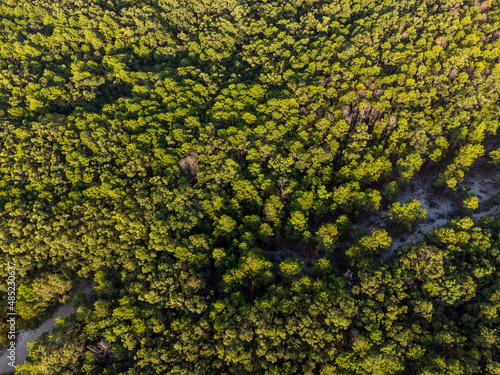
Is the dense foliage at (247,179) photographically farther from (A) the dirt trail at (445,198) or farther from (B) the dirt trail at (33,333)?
(B) the dirt trail at (33,333)

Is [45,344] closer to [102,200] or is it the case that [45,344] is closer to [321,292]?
[102,200]

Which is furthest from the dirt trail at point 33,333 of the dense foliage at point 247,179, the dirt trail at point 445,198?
the dirt trail at point 445,198

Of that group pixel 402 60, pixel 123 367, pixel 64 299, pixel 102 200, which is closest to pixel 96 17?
pixel 102 200

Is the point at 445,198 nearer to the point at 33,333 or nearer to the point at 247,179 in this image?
the point at 247,179

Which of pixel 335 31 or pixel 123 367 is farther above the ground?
pixel 335 31

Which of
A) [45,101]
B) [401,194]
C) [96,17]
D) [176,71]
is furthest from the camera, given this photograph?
[96,17]

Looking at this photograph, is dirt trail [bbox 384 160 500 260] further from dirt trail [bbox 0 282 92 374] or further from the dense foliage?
dirt trail [bbox 0 282 92 374]

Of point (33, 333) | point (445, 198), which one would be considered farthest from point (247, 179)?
point (33, 333)

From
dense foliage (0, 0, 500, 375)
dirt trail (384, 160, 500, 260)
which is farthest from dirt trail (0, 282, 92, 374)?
dirt trail (384, 160, 500, 260)
